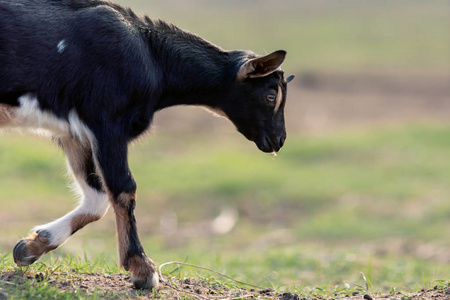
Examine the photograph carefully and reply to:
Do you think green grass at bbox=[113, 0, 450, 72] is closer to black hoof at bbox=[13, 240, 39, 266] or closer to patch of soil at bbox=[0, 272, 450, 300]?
patch of soil at bbox=[0, 272, 450, 300]

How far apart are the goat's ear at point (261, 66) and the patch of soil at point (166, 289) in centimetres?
160

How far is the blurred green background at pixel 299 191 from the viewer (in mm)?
9562

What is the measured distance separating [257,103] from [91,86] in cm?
135

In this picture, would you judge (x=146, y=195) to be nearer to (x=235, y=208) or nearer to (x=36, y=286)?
(x=235, y=208)

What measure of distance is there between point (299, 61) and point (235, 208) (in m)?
18.0

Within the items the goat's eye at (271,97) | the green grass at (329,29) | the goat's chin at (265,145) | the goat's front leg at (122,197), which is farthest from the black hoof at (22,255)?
the green grass at (329,29)

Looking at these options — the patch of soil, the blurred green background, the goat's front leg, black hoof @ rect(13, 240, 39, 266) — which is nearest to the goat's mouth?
the blurred green background

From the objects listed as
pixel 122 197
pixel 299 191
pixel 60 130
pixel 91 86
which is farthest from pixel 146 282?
pixel 299 191

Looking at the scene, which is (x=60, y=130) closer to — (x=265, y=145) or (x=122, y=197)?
(x=122, y=197)

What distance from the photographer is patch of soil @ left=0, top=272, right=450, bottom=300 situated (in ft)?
17.6

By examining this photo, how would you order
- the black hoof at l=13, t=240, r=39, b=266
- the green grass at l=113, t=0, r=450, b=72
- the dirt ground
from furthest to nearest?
1. the green grass at l=113, t=0, r=450, b=72
2. the dirt ground
3. the black hoof at l=13, t=240, r=39, b=266

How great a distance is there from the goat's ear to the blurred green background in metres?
0.84

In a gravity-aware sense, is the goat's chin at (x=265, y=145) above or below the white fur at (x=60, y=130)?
above

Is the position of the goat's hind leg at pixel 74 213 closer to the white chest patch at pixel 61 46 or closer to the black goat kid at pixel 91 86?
the black goat kid at pixel 91 86
